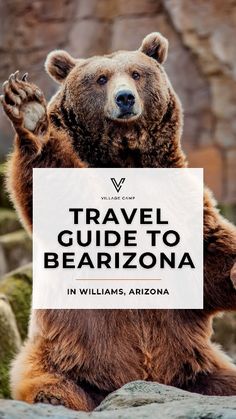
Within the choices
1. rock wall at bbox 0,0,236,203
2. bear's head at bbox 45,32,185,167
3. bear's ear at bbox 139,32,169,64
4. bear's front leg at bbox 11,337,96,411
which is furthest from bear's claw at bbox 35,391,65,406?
rock wall at bbox 0,0,236,203

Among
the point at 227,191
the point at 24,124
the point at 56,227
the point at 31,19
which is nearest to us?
the point at 24,124

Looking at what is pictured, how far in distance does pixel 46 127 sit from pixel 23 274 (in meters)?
1.66

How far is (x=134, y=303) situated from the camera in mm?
3854

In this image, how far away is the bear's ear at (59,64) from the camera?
4.19 m

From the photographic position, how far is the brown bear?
12.3 ft

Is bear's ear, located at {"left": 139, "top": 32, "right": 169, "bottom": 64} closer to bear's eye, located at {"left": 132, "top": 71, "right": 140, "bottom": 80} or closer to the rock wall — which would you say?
bear's eye, located at {"left": 132, "top": 71, "right": 140, "bottom": 80}

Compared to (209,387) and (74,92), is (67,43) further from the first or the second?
(209,387)

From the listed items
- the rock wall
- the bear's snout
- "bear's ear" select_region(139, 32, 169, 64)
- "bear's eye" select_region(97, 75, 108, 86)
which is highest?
the rock wall

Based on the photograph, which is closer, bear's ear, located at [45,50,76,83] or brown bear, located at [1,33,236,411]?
brown bear, located at [1,33,236,411]

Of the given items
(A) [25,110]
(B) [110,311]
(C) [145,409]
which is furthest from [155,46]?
(C) [145,409]

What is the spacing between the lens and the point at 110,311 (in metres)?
3.84

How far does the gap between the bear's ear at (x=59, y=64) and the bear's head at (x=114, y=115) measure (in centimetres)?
11

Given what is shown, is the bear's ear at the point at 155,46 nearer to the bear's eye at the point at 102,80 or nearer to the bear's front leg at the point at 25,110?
the bear's eye at the point at 102,80

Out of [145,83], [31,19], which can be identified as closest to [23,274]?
[145,83]
